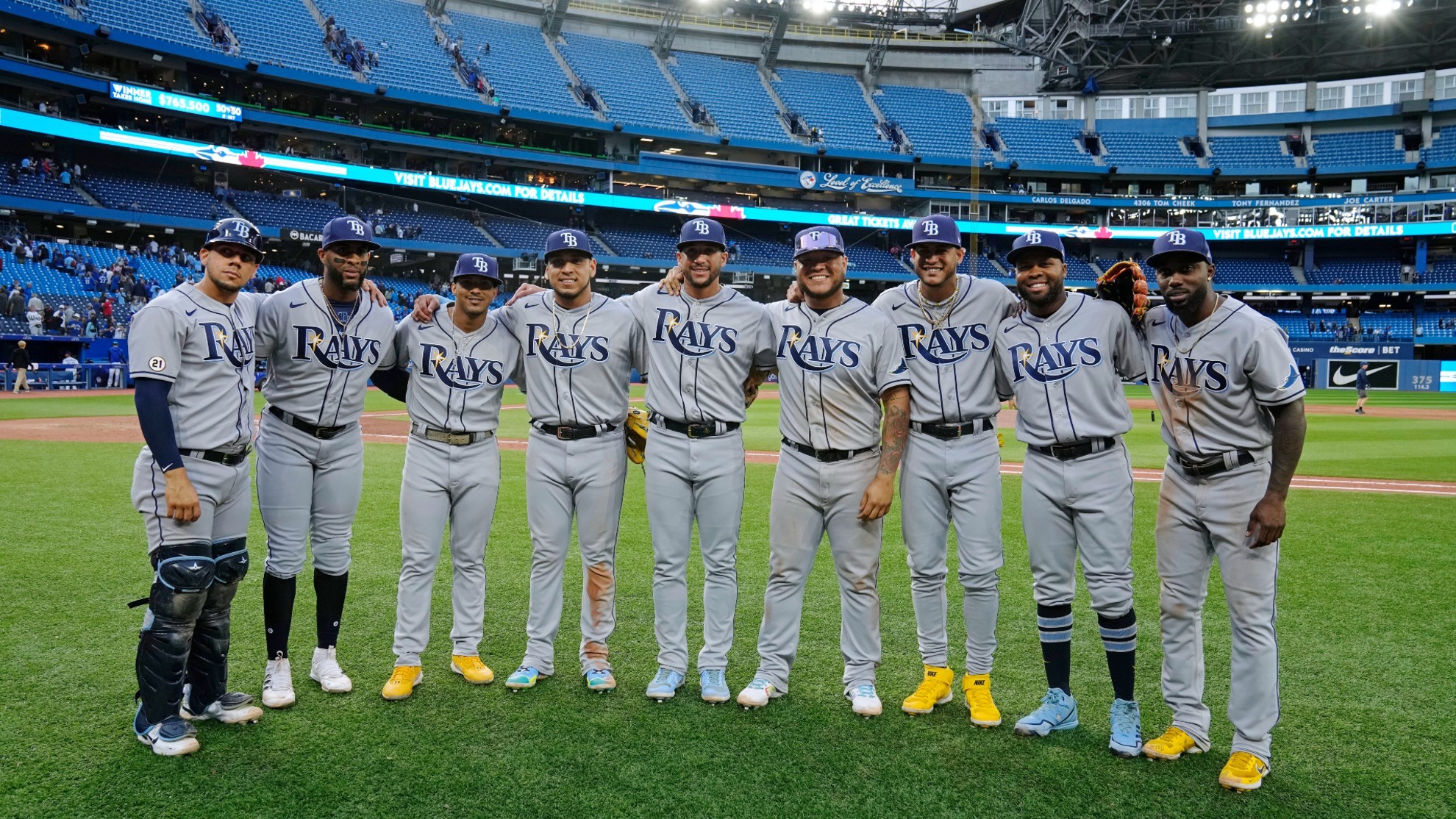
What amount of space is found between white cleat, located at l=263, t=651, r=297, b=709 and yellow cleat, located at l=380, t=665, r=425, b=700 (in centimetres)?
45

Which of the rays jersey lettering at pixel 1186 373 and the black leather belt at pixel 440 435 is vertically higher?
the rays jersey lettering at pixel 1186 373

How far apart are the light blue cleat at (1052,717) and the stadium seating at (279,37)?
44594 mm

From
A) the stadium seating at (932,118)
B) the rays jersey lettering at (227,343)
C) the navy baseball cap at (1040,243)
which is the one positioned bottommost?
the rays jersey lettering at (227,343)

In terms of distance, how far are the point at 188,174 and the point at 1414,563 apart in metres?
45.8

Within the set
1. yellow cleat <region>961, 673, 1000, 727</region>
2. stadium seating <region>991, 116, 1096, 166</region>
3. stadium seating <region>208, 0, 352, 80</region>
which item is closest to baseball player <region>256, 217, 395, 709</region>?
yellow cleat <region>961, 673, 1000, 727</region>

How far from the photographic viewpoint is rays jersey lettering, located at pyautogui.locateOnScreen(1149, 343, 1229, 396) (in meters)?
4.03

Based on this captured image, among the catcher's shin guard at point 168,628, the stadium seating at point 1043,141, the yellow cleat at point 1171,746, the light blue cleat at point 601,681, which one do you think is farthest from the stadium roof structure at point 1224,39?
the catcher's shin guard at point 168,628

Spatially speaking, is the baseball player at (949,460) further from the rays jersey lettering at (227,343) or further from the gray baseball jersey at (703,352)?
the rays jersey lettering at (227,343)

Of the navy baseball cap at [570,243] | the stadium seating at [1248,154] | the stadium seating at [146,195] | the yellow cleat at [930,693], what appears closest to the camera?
the yellow cleat at [930,693]

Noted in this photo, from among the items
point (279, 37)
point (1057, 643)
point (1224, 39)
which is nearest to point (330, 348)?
point (1057, 643)

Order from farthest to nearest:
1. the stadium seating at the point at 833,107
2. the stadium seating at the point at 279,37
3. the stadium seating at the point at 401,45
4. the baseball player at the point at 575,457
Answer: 1. the stadium seating at the point at 833,107
2. the stadium seating at the point at 401,45
3. the stadium seating at the point at 279,37
4. the baseball player at the point at 575,457

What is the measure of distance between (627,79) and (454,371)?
166ft

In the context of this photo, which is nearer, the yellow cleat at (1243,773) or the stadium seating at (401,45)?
the yellow cleat at (1243,773)

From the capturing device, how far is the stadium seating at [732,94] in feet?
169
